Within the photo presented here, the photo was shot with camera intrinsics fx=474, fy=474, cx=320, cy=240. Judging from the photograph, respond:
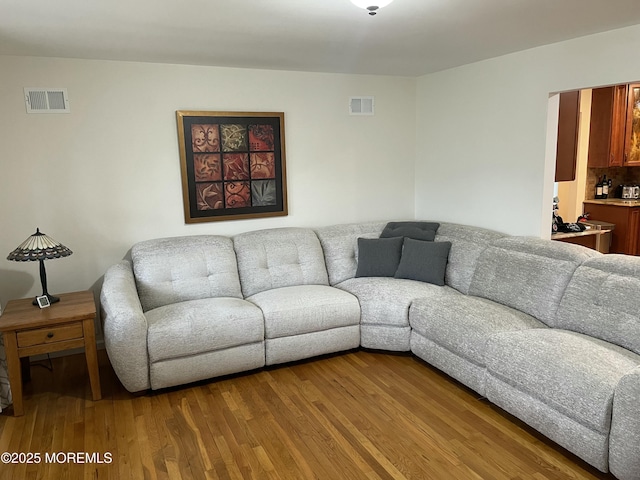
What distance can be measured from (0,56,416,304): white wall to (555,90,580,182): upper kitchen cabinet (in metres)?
1.70

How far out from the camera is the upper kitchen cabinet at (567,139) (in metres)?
3.74

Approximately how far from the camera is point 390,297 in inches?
143

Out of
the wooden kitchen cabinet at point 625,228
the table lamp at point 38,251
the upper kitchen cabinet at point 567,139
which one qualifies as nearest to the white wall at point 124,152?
the table lamp at point 38,251

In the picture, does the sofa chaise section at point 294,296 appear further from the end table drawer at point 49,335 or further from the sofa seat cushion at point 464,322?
the end table drawer at point 49,335

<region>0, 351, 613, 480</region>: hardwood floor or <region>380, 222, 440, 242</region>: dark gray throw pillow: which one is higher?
<region>380, 222, 440, 242</region>: dark gray throw pillow

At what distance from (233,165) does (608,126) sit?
3.99 meters

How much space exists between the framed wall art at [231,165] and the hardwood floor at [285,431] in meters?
1.52

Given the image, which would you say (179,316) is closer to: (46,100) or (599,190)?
(46,100)

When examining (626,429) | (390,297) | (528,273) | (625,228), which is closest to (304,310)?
(390,297)

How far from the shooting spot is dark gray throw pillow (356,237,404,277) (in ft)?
13.4

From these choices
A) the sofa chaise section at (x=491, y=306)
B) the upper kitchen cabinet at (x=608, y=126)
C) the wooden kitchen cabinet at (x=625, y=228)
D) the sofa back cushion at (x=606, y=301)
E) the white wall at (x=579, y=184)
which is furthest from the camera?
the white wall at (x=579, y=184)

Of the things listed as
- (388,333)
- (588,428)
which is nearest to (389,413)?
(388,333)

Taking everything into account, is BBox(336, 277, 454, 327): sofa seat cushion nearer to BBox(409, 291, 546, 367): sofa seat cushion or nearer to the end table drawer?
BBox(409, 291, 546, 367): sofa seat cushion

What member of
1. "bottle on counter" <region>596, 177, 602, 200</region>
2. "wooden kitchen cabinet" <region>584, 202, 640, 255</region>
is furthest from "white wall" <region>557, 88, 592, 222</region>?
"wooden kitchen cabinet" <region>584, 202, 640, 255</region>
